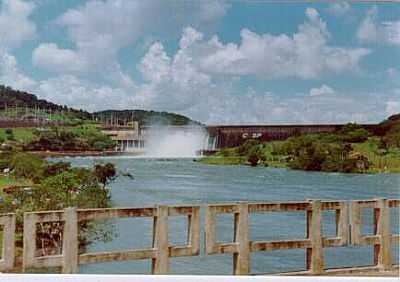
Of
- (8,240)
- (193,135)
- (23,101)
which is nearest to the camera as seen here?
(8,240)

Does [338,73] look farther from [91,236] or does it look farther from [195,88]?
[91,236]

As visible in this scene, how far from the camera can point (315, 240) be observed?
304 centimetres

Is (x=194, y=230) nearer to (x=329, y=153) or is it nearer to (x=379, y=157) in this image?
(x=329, y=153)

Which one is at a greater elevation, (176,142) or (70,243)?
(176,142)

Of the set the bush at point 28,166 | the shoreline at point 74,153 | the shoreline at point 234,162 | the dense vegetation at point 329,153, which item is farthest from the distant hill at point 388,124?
the bush at point 28,166

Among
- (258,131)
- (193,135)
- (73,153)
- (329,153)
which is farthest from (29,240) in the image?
(329,153)

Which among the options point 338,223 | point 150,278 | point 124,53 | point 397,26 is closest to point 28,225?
point 150,278

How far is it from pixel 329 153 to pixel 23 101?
1.16m

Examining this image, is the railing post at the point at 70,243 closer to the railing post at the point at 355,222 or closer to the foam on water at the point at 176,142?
the foam on water at the point at 176,142

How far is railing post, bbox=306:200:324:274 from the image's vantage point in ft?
9.97

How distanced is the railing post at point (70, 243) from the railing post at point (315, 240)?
861mm

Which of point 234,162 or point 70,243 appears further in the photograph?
point 234,162

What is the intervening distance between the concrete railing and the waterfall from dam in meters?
0.22

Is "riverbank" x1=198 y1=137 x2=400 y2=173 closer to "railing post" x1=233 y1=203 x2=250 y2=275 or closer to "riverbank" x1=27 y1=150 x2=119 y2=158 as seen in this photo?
"railing post" x1=233 y1=203 x2=250 y2=275
